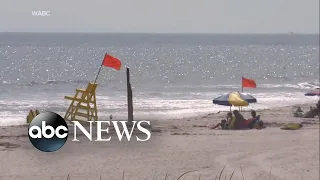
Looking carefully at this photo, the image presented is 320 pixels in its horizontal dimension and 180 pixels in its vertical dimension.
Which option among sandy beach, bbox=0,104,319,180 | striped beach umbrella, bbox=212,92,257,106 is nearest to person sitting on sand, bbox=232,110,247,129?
sandy beach, bbox=0,104,319,180

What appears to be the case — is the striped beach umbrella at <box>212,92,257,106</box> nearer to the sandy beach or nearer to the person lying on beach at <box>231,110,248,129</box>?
the person lying on beach at <box>231,110,248,129</box>

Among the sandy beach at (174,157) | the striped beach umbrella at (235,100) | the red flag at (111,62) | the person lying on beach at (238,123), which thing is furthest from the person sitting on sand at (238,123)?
the red flag at (111,62)

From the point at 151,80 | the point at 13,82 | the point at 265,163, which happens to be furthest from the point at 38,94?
the point at 265,163

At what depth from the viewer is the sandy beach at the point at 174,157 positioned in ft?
29.6

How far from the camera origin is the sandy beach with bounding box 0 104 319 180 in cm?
901

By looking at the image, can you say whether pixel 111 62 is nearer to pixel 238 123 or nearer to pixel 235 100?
pixel 238 123

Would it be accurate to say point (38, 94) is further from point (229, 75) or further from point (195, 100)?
point (229, 75)

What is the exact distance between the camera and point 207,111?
20.0m

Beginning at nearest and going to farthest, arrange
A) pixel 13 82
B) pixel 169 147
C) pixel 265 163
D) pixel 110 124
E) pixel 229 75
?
pixel 265 163 < pixel 169 147 < pixel 110 124 < pixel 13 82 < pixel 229 75

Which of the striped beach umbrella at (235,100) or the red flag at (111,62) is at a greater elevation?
the red flag at (111,62)

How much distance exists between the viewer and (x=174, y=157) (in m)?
10.3

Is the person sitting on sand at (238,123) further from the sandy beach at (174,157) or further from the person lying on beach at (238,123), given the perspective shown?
the sandy beach at (174,157)

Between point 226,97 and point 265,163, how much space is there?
228 inches

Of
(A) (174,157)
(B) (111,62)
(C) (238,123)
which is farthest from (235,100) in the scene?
(B) (111,62)
